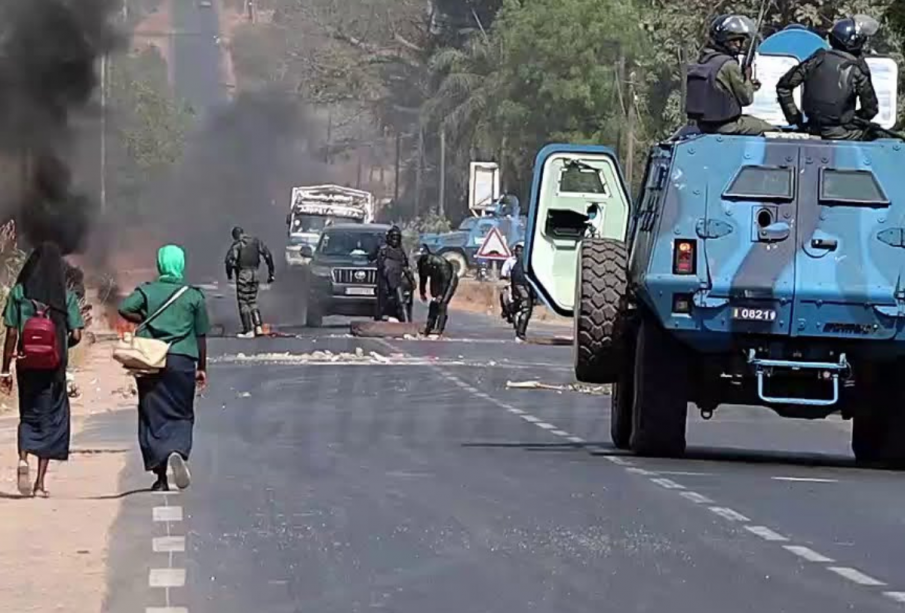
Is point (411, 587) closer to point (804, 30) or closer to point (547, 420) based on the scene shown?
point (804, 30)

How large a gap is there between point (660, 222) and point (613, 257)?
68 cm

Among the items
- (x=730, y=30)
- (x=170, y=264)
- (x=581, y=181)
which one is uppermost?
(x=730, y=30)

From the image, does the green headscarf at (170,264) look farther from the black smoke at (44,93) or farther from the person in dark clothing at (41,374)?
the black smoke at (44,93)

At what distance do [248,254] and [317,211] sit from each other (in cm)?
2225

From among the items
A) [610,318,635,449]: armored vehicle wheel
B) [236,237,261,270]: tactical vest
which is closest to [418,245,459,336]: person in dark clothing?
[236,237,261,270]: tactical vest

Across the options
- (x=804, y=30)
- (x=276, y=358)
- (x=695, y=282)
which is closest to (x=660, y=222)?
(x=695, y=282)

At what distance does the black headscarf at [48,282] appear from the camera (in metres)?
15.6

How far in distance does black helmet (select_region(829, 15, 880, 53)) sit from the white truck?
91.6ft

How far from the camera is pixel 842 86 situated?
17891 millimetres

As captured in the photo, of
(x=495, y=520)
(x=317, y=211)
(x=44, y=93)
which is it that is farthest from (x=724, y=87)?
(x=317, y=211)

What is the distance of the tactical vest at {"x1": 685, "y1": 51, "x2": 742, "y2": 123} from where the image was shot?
17688mm

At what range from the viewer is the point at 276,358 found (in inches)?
1281

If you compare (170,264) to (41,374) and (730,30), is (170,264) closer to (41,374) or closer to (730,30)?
(41,374)

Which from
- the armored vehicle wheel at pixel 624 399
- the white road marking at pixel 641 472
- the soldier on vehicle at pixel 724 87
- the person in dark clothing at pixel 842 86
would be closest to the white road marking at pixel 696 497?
the white road marking at pixel 641 472
